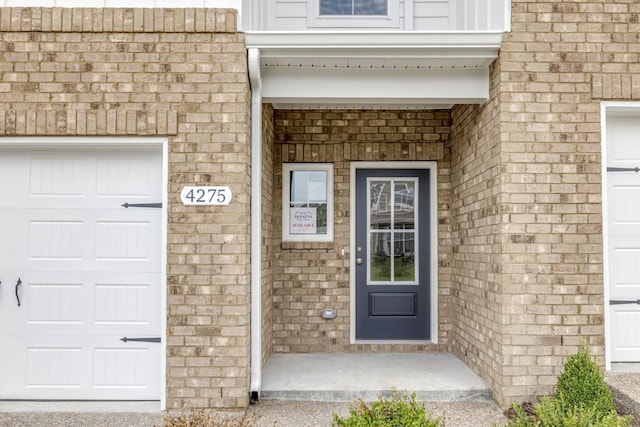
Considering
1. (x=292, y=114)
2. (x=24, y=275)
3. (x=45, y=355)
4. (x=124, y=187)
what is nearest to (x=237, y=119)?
(x=124, y=187)

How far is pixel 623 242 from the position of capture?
14.3 ft

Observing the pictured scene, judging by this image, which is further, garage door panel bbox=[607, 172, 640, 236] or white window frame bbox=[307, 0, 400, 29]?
white window frame bbox=[307, 0, 400, 29]

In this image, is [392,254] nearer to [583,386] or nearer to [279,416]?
[279,416]

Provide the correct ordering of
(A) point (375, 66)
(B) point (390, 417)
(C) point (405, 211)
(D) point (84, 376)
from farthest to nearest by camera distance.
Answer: (C) point (405, 211)
(A) point (375, 66)
(D) point (84, 376)
(B) point (390, 417)

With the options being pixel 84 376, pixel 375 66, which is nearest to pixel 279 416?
pixel 84 376

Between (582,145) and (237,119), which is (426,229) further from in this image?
(237,119)

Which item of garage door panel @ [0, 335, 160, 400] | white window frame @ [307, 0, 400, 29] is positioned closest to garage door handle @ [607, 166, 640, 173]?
white window frame @ [307, 0, 400, 29]

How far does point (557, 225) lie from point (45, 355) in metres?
4.37

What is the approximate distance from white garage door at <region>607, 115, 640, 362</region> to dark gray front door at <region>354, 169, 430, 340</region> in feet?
6.23

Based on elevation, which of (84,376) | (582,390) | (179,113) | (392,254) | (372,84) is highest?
(372,84)

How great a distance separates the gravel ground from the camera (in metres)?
3.85

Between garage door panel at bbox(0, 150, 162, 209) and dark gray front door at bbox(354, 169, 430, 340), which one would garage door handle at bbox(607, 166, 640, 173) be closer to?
dark gray front door at bbox(354, 169, 430, 340)

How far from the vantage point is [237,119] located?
13.5 feet

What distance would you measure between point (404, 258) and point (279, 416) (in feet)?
7.98
